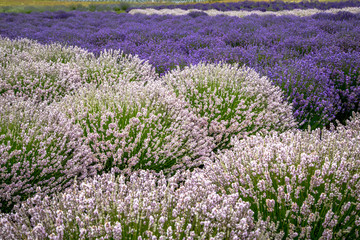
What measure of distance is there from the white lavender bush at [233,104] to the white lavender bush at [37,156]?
4.10 feet

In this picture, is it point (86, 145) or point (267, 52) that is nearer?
point (86, 145)

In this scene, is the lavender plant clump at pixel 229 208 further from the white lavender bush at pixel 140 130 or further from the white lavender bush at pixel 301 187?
the white lavender bush at pixel 140 130

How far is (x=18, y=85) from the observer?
3.55 meters

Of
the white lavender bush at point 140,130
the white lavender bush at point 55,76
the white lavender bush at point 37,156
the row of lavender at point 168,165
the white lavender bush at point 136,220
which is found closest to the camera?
the white lavender bush at point 136,220

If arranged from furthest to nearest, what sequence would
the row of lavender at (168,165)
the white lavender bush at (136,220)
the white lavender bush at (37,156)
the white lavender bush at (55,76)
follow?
the white lavender bush at (55,76)
the white lavender bush at (37,156)
the row of lavender at (168,165)
the white lavender bush at (136,220)

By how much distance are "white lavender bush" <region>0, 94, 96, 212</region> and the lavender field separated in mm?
13

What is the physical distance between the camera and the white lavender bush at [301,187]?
149 centimetres

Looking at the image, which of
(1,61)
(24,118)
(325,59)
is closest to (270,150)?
(24,118)

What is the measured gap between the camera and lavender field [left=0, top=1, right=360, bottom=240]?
4.72ft

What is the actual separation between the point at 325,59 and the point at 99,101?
3473 millimetres

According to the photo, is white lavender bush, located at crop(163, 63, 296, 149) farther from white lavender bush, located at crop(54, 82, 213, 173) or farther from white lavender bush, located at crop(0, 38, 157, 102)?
white lavender bush, located at crop(0, 38, 157, 102)

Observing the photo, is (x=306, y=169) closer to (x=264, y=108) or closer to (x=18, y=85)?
(x=264, y=108)

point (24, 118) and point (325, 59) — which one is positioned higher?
point (325, 59)

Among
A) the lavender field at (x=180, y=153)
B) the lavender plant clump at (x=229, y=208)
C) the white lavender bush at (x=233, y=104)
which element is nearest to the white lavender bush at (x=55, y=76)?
the lavender field at (x=180, y=153)
